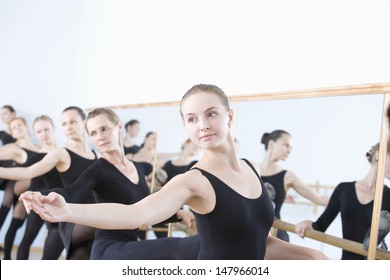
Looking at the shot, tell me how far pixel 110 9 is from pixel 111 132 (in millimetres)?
2169

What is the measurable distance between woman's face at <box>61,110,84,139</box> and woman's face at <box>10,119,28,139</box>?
4.00ft

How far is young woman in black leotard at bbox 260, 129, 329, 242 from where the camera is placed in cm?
218

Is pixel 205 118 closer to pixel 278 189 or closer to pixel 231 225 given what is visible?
pixel 231 225

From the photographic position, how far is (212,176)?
146cm

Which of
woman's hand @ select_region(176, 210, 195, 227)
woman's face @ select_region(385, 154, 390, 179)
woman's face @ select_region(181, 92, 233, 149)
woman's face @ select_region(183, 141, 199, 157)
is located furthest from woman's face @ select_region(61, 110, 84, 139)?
woman's face @ select_region(385, 154, 390, 179)

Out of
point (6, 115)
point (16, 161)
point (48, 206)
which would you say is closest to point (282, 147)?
point (48, 206)

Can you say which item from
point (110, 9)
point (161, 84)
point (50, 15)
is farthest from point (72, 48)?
point (161, 84)

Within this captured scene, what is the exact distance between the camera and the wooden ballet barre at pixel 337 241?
5.89ft

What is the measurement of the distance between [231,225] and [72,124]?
80.0 inches

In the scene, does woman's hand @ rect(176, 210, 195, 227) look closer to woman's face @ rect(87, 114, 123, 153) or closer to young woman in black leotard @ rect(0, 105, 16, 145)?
woman's face @ rect(87, 114, 123, 153)

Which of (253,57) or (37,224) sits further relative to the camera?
(37,224)
